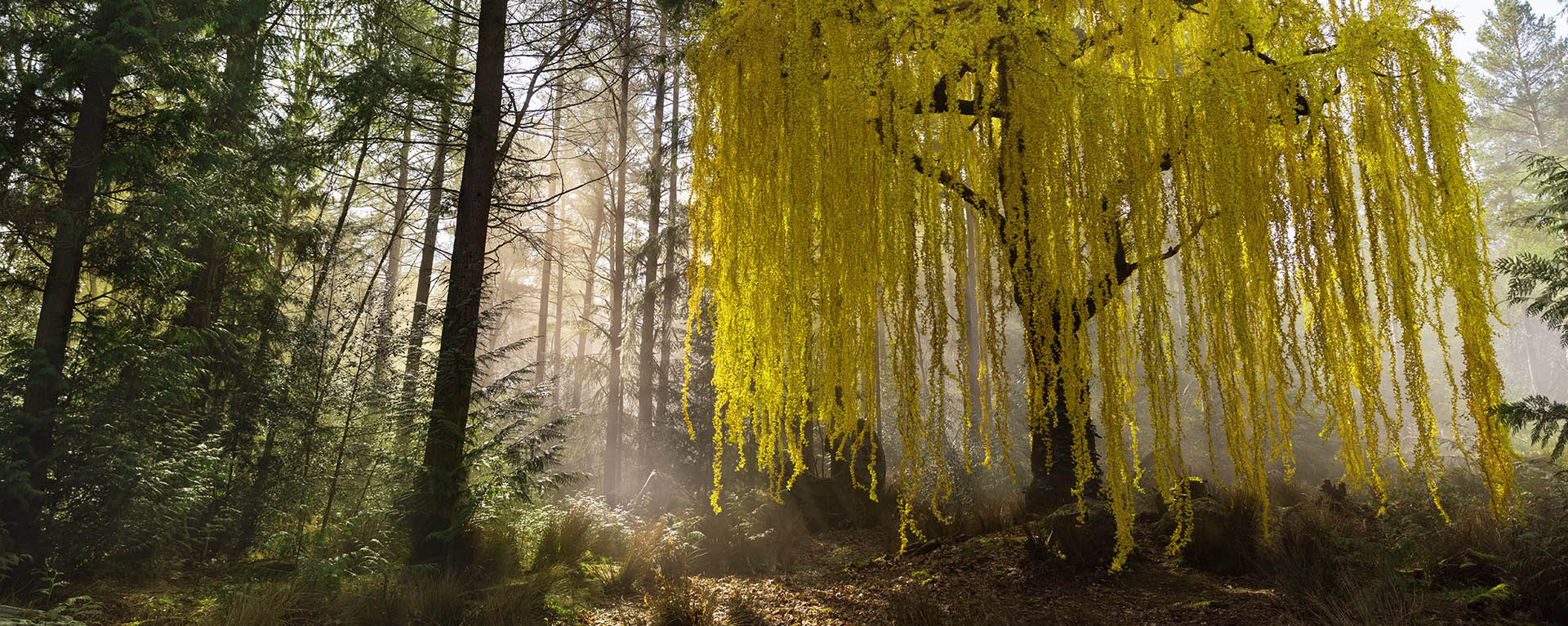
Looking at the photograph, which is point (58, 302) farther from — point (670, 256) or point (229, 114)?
point (670, 256)

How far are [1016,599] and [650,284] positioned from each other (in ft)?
27.5

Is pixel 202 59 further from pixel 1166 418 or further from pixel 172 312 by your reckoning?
pixel 1166 418

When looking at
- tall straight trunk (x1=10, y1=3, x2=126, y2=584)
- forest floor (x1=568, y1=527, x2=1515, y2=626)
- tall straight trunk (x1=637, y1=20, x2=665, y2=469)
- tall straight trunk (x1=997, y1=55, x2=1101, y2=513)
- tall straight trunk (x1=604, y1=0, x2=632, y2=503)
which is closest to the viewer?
forest floor (x1=568, y1=527, x2=1515, y2=626)

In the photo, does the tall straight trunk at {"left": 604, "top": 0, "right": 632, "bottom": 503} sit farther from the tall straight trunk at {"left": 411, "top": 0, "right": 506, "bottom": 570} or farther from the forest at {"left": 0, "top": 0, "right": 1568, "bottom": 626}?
the tall straight trunk at {"left": 411, "top": 0, "right": 506, "bottom": 570}

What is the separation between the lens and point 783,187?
4.50 metres

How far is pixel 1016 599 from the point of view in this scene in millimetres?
4602

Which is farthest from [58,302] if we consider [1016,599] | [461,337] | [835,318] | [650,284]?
[1016,599]

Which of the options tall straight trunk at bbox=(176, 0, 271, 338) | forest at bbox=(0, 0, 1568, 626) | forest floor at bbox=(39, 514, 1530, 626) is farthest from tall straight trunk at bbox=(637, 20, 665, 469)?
forest floor at bbox=(39, 514, 1530, 626)

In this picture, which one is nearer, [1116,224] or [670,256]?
[1116,224]

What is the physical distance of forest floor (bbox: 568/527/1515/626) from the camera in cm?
391

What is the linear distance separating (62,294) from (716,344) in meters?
5.63

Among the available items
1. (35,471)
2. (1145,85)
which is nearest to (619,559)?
(35,471)

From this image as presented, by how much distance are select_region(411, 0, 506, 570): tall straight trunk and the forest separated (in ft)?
0.11

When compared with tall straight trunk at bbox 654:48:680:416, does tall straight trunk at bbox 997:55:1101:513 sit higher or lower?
lower
